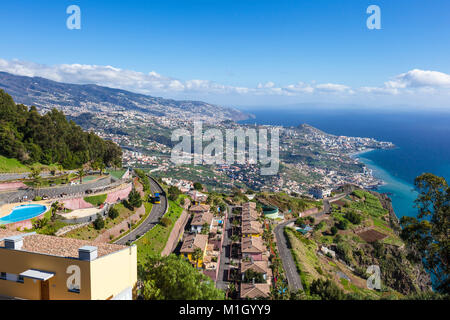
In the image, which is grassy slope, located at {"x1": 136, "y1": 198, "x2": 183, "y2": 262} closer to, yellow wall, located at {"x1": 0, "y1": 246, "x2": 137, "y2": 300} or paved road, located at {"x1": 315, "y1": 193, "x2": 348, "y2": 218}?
yellow wall, located at {"x1": 0, "y1": 246, "x2": 137, "y2": 300}

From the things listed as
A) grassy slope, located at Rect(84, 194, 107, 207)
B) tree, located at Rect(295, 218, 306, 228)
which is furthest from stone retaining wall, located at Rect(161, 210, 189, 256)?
tree, located at Rect(295, 218, 306, 228)

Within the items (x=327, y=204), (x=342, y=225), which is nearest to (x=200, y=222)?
(x=342, y=225)

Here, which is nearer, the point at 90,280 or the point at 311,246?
the point at 90,280

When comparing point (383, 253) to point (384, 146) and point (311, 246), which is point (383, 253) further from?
point (384, 146)

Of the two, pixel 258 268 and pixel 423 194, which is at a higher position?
pixel 423 194

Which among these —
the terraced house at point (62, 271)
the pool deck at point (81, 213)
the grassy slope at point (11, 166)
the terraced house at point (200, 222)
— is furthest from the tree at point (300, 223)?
the grassy slope at point (11, 166)
